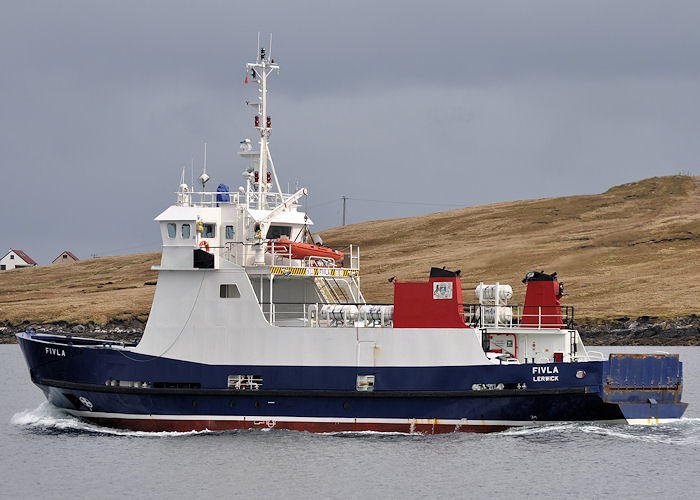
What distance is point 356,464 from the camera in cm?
2362

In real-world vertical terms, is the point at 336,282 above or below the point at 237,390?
above

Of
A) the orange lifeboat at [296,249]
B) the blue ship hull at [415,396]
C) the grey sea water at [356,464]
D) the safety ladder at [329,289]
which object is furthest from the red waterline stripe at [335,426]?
the orange lifeboat at [296,249]

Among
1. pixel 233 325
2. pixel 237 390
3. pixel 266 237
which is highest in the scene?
pixel 266 237

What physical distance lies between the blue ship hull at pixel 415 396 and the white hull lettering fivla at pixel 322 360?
0.10 ft

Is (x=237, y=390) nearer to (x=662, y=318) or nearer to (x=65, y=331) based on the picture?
(x=662, y=318)

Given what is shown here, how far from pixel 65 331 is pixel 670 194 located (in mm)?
62172

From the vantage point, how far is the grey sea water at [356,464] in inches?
868

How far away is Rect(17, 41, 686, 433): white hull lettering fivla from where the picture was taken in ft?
84.8

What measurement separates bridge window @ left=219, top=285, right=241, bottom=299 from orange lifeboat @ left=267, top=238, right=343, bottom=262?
55.4 inches

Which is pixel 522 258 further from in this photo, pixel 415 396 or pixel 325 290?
pixel 415 396

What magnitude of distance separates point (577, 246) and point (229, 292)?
7274cm

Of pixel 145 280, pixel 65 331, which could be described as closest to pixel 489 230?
pixel 145 280

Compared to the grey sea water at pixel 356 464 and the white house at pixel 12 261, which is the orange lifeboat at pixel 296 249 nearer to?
the grey sea water at pixel 356 464

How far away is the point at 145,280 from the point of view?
100188 millimetres
